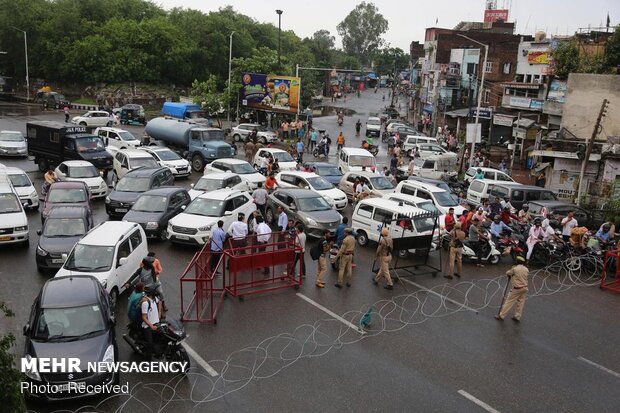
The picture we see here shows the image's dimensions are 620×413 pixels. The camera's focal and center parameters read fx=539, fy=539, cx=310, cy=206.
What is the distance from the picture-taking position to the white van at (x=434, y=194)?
20578 millimetres

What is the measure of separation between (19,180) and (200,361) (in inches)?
570

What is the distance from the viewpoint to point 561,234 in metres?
18.5

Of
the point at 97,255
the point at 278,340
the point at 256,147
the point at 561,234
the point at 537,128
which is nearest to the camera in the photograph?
the point at 278,340

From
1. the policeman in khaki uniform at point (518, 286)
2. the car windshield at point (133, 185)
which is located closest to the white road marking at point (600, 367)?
the policeman in khaki uniform at point (518, 286)

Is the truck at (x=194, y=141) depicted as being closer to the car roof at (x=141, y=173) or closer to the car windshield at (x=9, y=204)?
the car roof at (x=141, y=173)

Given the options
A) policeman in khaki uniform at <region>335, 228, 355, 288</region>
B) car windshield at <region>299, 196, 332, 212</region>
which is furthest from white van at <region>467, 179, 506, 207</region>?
policeman in khaki uniform at <region>335, 228, 355, 288</region>

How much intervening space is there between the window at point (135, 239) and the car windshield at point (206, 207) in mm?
3566

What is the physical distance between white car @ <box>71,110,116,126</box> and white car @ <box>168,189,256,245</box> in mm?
30596

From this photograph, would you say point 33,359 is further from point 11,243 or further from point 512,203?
point 512,203

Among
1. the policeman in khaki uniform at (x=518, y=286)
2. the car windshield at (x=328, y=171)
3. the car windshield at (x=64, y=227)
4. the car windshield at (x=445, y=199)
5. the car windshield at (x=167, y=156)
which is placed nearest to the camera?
the policeman in khaki uniform at (x=518, y=286)

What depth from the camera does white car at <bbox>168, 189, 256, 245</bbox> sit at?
1644 cm

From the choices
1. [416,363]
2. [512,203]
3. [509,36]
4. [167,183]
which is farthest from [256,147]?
[509,36]

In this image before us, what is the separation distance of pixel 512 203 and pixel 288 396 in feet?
54.7

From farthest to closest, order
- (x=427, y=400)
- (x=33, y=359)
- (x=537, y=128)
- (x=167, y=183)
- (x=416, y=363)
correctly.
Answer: (x=537, y=128)
(x=167, y=183)
(x=416, y=363)
(x=427, y=400)
(x=33, y=359)
